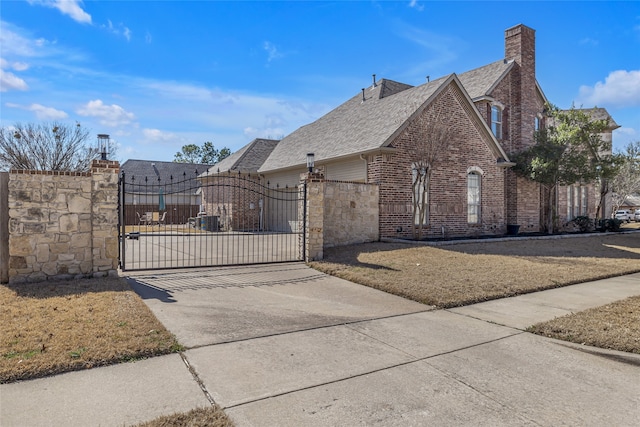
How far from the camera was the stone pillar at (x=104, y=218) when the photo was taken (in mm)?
7570

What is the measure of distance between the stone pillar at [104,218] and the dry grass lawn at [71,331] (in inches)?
49.6

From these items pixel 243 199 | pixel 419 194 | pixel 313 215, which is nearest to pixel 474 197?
pixel 419 194

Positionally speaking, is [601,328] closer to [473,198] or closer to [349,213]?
[349,213]

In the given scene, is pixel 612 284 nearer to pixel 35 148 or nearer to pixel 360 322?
pixel 360 322

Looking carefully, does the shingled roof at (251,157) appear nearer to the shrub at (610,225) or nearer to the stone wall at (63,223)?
the stone wall at (63,223)

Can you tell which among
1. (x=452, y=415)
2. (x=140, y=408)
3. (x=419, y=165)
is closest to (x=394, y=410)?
(x=452, y=415)

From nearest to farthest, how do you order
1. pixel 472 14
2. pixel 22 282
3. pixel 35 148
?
pixel 22 282
pixel 472 14
pixel 35 148

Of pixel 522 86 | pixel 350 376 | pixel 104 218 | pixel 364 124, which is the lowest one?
pixel 350 376

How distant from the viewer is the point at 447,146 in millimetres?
15336

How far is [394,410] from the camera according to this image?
3.02 metres

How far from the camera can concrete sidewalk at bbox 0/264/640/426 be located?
2.96 meters

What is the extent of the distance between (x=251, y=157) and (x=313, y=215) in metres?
14.1

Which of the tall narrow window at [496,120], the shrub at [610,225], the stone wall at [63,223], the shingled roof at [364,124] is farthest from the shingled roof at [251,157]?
the shrub at [610,225]

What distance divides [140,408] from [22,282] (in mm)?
5717
